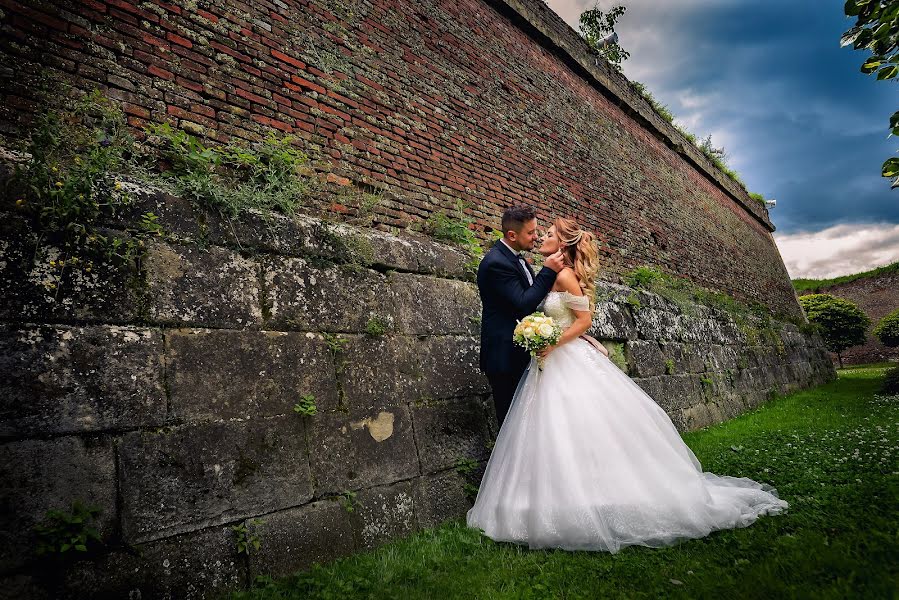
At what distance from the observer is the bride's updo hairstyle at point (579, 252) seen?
3643mm

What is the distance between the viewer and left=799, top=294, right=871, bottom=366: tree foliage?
992 inches

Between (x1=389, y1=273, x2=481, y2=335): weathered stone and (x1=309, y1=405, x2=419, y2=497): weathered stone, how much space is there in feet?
2.60

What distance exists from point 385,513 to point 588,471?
4.66 ft

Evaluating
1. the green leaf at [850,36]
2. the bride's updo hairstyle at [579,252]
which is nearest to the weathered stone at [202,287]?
the bride's updo hairstyle at [579,252]

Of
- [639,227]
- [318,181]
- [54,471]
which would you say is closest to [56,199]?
[54,471]

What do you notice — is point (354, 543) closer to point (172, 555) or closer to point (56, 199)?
point (172, 555)

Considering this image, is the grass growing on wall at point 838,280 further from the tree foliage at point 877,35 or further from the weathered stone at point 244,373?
the weathered stone at point 244,373

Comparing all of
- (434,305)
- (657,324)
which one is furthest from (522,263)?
(657,324)

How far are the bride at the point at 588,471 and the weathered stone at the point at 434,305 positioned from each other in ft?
3.17

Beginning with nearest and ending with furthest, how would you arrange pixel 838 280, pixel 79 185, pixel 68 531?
1. pixel 68 531
2. pixel 79 185
3. pixel 838 280

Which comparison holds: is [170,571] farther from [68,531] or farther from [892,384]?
[892,384]

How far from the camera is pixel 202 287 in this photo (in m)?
2.82

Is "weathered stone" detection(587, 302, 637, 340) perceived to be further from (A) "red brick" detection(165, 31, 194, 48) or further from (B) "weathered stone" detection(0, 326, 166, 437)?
(A) "red brick" detection(165, 31, 194, 48)

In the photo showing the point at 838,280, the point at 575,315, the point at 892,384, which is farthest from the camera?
the point at 838,280
